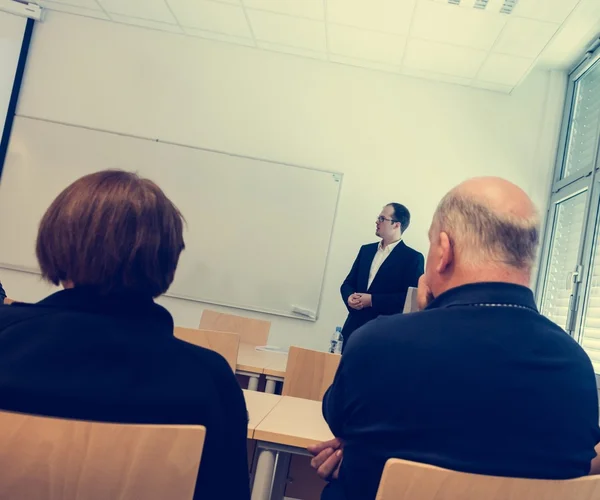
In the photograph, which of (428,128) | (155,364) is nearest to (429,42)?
(428,128)

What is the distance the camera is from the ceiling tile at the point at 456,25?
3.81 m

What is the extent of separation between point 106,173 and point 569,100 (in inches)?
178

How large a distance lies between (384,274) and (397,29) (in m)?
1.72

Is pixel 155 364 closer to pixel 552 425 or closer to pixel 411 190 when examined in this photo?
pixel 552 425

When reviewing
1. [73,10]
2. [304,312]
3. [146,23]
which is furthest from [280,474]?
[73,10]

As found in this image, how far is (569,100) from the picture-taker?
4.69 meters

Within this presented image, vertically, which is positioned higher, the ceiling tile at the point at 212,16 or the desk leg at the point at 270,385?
the ceiling tile at the point at 212,16

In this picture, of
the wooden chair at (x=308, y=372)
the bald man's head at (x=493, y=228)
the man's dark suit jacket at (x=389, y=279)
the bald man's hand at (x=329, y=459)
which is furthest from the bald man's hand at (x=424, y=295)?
the man's dark suit jacket at (x=389, y=279)

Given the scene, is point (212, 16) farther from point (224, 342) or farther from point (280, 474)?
point (280, 474)

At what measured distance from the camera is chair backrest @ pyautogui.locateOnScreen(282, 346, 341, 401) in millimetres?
2260

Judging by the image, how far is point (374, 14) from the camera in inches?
157

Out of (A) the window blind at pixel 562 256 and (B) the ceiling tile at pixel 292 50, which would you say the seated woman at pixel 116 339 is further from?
(B) the ceiling tile at pixel 292 50

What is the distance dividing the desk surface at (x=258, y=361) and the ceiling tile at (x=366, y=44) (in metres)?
2.41

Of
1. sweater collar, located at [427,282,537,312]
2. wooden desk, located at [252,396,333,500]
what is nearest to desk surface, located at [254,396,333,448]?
wooden desk, located at [252,396,333,500]
